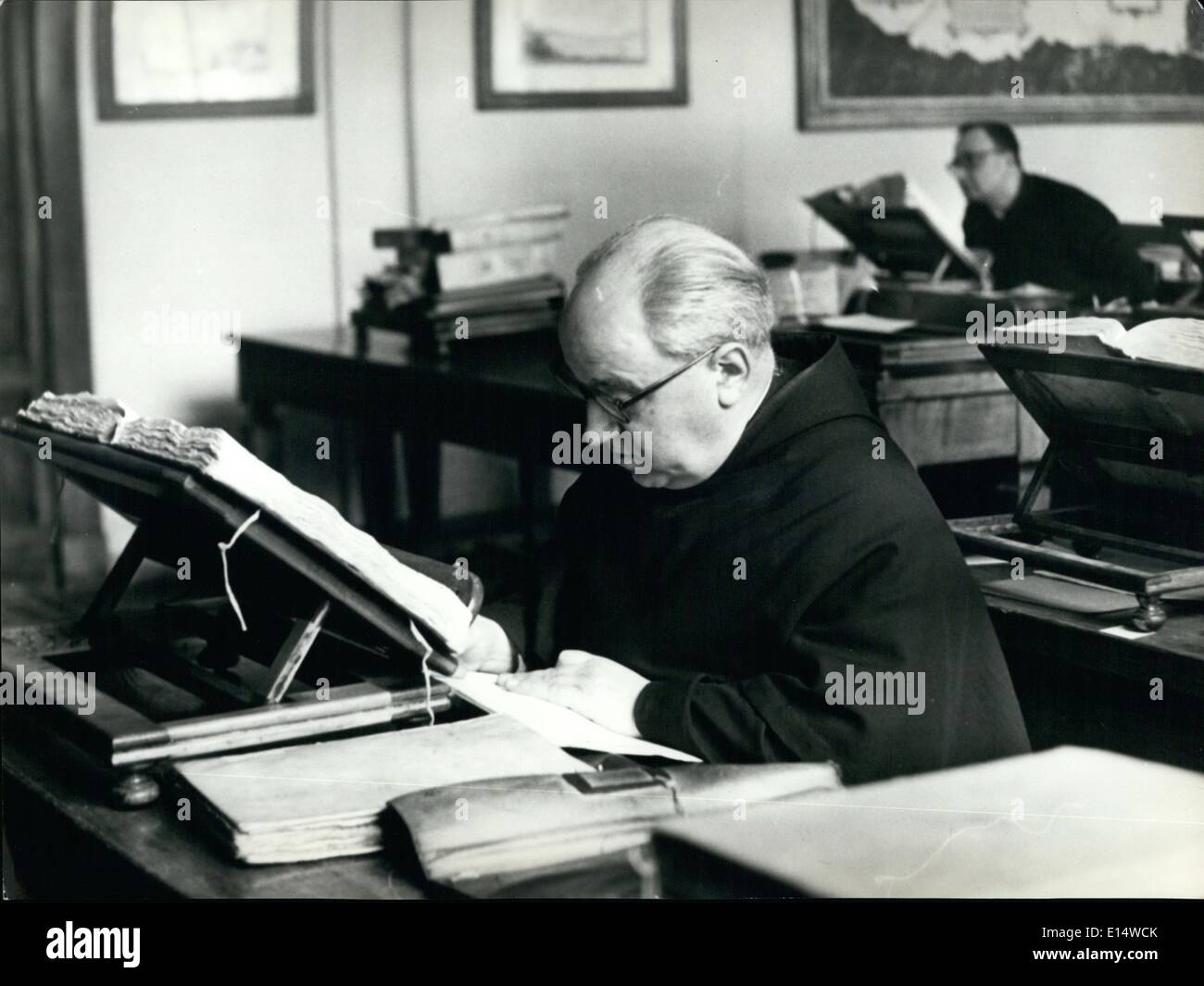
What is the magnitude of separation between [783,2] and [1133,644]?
19.0 feet

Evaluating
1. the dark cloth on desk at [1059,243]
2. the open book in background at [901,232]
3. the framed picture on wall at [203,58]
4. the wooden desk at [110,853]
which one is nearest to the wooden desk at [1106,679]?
the wooden desk at [110,853]

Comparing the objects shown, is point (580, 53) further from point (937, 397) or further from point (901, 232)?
point (937, 397)

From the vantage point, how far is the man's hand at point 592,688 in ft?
6.45

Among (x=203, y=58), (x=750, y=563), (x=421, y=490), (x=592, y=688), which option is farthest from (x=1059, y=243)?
(x=592, y=688)

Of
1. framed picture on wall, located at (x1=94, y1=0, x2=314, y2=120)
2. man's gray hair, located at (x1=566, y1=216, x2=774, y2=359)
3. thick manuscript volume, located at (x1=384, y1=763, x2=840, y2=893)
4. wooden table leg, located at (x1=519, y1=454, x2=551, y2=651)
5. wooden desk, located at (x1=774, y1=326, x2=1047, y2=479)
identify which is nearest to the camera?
thick manuscript volume, located at (x1=384, y1=763, x2=840, y2=893)

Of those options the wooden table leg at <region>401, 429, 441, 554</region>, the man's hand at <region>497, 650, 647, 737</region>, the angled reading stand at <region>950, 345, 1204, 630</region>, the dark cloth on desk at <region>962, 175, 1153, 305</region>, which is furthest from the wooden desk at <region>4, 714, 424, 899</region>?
the dark cloth on desk at <region>962, 175, 1153, 305</region>

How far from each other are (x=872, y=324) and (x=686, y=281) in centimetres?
216

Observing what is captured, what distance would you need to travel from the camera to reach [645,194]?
21.7ft

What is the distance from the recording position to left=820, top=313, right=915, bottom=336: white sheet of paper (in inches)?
155

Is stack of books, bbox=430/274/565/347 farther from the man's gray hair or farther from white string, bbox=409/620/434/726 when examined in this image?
white string, bbox=409/620/434/726

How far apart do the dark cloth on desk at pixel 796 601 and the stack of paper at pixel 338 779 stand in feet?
0.88

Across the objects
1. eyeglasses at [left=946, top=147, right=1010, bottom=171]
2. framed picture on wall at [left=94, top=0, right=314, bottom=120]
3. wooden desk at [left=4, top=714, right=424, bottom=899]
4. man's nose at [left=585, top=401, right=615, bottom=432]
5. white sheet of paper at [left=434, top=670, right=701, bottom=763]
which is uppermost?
framed picture on wall at [left=94, top=0, right=314, bottom=120]

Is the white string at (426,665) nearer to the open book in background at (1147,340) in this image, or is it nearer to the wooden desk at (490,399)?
the wooden desk at (490,399)
